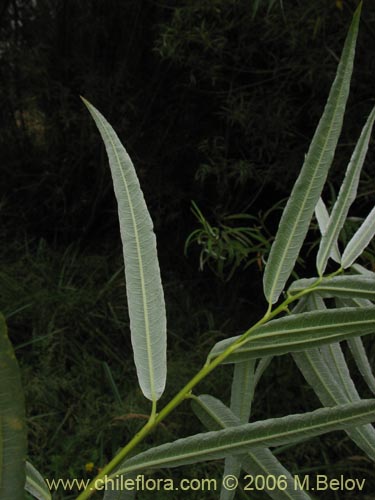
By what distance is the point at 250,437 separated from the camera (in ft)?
0.90

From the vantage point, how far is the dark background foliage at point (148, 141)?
1.83m

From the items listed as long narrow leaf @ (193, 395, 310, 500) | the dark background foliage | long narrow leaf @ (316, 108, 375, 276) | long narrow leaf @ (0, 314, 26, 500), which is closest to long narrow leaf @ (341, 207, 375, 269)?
long narrow leaf @ (316, 108, 375, 276)

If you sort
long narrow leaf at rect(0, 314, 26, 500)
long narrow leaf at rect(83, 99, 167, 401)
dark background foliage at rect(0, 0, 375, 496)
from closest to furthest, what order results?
long narrow leaf at rect(0, 314, 26, 500) → long narrow leaf at rect(83, 99, 167, 401) → dark background foliage at rect(0, 0, 375, 496)

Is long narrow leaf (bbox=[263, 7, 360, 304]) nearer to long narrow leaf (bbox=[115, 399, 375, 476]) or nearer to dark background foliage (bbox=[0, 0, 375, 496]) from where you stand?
long narrow leaf (bbox=[115, 399, 375, 476])

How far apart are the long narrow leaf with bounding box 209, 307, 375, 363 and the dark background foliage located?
1296 millimetres

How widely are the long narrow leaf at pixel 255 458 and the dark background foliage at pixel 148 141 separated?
1.24 m

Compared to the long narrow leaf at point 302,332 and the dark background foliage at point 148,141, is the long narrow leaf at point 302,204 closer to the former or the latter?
the long narrow leaf at point 302,332

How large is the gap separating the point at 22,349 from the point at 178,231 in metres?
0.75

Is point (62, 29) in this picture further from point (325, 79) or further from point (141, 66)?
point (325, 79)

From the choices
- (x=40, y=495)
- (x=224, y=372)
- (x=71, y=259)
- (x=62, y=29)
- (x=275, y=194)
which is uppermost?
(x=62, y=29)

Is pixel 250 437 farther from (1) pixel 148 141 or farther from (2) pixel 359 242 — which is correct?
(1) pixel 148 141

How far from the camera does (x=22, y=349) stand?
1.95 meters

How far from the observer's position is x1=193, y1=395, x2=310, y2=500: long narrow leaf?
324 millimetres

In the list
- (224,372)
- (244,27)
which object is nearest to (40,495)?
(224,372)
